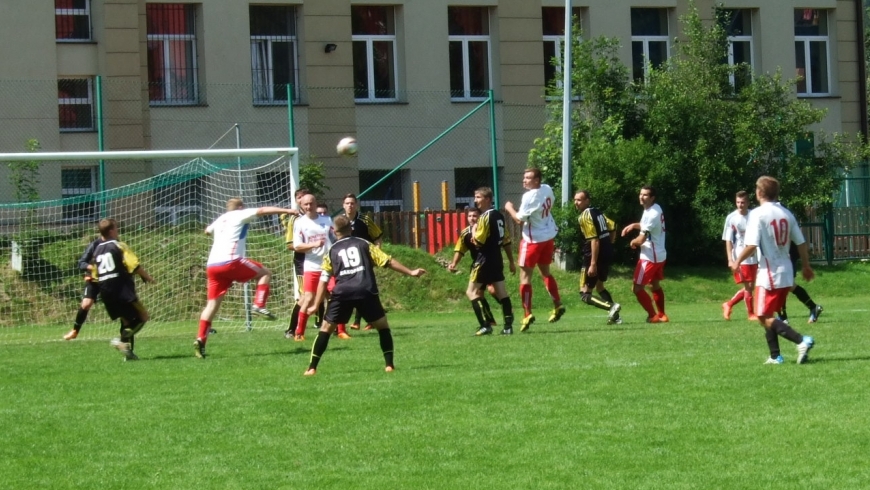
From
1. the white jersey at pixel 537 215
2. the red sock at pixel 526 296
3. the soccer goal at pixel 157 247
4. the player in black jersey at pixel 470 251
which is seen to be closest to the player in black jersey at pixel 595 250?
the white jersey at pixel 537 215

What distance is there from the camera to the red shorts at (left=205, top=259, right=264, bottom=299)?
568 inches

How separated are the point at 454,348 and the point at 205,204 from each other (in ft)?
27.2

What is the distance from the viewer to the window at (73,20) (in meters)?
27.8

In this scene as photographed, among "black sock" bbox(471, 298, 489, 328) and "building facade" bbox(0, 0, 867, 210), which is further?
"building facade" bbox(0, 0, 867, 210)

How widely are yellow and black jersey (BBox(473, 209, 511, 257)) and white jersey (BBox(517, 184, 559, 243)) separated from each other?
12.2 inches

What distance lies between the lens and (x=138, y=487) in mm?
7332

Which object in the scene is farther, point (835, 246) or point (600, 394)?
point (835, 246)

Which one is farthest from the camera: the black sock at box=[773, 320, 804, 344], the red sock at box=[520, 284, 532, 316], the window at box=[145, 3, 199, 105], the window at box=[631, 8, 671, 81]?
the window at box=[631, 8, 671, 81]

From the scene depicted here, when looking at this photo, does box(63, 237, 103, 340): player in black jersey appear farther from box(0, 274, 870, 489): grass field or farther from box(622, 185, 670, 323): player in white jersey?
box(622, 185, 670, 323): player in white jersey

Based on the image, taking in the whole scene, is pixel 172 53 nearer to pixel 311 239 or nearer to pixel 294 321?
pixel 294 321

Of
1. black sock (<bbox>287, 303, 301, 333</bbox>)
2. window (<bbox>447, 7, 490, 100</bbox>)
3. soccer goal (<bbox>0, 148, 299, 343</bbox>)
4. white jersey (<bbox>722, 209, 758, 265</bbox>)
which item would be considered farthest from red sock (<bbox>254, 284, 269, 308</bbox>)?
window (<bbox>447, 7, 490, 100</bbox>)

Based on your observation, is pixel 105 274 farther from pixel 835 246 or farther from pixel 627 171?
pixel 835 246

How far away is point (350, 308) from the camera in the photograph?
11.6 m

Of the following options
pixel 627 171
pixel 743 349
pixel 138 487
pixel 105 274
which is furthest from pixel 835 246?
pixel 138 487
